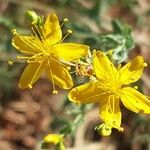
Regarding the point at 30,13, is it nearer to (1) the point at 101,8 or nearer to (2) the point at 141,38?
(1) the point at 101,8

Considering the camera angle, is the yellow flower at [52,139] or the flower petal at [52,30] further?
the flower petal at [52,30]

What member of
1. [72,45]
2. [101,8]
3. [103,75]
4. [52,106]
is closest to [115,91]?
[103,75]

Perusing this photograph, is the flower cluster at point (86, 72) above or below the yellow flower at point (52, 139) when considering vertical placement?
above

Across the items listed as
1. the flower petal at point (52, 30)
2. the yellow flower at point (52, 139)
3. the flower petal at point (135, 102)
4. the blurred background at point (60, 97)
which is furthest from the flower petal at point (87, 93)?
the blurred background at point (60, 97)

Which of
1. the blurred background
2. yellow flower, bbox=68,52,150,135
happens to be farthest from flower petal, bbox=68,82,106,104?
the blurred background

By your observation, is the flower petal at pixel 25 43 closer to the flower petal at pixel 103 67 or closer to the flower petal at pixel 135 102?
the flower petal at pixel 103 67

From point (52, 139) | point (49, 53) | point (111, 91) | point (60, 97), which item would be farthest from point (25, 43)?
point (60, 97)
